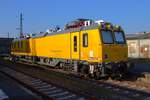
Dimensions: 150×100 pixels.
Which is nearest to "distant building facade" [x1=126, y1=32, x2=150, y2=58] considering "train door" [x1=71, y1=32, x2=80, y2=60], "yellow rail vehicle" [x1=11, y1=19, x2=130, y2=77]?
"yellow rail vehicle" [x1=11, y1=19, x2=130, y2=77]

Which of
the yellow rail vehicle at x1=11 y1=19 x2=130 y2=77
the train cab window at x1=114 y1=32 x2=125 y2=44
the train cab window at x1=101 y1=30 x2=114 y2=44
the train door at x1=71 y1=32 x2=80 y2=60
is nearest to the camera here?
the yellow rail vehicle at x1=11 y1=19 x2=130 y2=77

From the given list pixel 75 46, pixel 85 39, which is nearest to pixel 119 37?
pixel 85 39

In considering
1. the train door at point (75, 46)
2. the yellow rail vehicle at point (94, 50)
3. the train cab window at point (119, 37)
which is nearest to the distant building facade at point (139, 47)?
the yellow rail vehicle at point (94, 50)

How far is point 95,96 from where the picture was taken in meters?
13.7

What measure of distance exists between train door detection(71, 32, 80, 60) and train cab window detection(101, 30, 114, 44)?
209 centimetres

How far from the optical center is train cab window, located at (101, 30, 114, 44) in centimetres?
2036

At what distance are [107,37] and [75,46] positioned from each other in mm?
2815

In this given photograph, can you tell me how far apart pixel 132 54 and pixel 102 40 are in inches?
1127

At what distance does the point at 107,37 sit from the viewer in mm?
20625

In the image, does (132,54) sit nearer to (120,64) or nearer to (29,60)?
(29,60)

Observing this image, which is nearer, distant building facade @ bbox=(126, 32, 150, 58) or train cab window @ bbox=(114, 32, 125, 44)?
train cab window @ bbox=(114, 32, 125, 44)

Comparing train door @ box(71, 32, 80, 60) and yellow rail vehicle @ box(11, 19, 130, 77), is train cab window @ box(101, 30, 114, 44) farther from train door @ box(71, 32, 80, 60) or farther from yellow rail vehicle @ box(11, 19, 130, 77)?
train door @ box(71, 32, 80, 60)

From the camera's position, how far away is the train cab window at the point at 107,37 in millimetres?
20356

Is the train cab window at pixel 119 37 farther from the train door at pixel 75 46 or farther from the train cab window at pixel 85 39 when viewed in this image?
the train door at pixel 75 46
